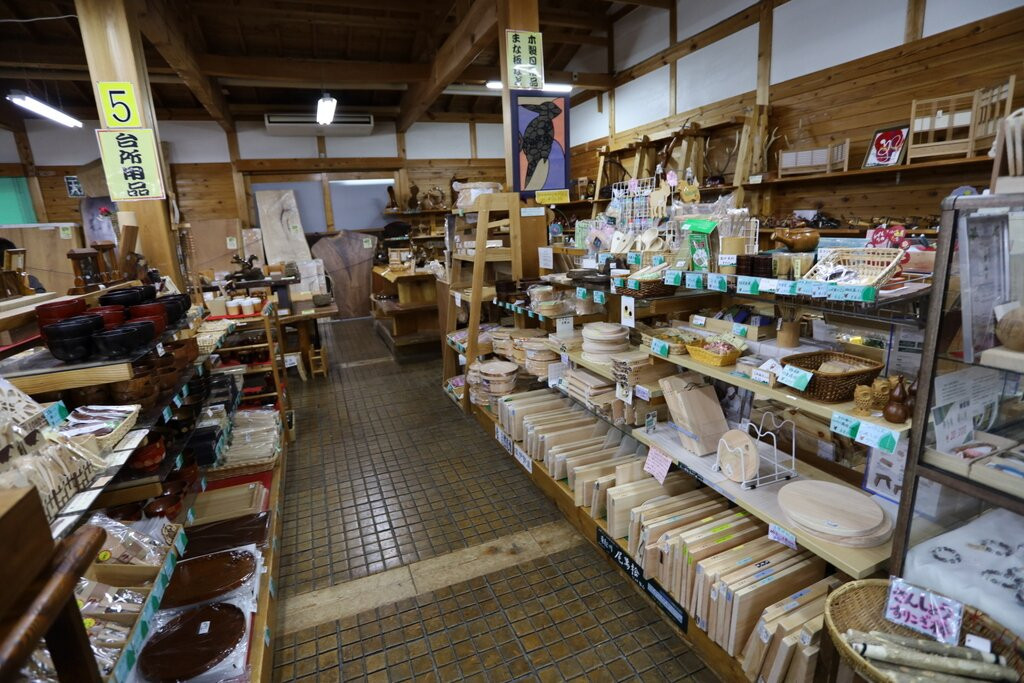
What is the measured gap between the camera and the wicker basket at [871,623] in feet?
3.71

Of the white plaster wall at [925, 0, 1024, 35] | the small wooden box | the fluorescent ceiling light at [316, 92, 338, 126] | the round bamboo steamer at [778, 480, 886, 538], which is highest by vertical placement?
the fluorescent ceiling light at [316, 92, 338, 126]

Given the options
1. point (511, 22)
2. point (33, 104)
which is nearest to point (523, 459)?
point (511, 22)

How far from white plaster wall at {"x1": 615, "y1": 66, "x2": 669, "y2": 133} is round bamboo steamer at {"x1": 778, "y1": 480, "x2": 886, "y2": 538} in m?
6.63

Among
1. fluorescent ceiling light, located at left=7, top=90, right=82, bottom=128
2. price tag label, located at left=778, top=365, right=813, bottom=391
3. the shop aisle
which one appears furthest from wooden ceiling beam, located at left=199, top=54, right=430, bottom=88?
price tag label, located at left=778, top=365, right=813, bottom=391

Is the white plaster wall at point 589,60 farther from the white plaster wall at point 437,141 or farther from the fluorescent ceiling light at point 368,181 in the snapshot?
the fluorescent ceiling light at point 368,181

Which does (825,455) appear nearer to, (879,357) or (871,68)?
(879,357)

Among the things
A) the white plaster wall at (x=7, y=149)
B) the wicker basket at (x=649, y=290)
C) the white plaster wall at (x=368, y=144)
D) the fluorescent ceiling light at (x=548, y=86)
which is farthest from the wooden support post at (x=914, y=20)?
the white plaster wall at (x=7, y=149)

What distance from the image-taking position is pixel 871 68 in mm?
4551

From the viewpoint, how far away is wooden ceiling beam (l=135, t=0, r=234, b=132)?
3959mm

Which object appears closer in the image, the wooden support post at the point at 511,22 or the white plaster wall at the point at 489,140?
the wooden support post at the point at 511,22

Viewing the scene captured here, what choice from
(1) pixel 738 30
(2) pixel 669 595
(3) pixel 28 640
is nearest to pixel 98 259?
(3) pixel 28 640

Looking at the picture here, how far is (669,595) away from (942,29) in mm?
5002

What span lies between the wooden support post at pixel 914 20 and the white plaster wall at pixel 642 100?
3.13 metres

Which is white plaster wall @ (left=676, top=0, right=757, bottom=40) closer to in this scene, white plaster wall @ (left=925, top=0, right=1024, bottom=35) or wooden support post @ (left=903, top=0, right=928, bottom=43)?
wooden support post @ (left=903, top=0, right=928, bottom=43)
